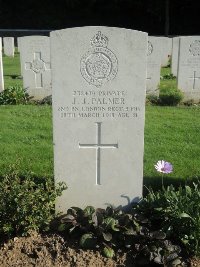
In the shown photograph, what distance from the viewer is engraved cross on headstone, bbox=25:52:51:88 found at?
30.5ft

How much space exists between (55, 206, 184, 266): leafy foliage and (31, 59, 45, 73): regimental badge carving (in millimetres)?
6136

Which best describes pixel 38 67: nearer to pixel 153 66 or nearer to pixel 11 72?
pixel 153 66

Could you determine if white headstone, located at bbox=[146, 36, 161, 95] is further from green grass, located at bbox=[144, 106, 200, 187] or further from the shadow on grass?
the shadow on grass

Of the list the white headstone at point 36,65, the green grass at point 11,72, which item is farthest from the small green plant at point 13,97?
the green grass at point 11,72

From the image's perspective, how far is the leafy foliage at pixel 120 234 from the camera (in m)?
3.28

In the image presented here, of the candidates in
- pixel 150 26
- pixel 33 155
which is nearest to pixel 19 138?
pixel 33 155

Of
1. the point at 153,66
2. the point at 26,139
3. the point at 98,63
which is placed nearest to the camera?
the point at 98,63

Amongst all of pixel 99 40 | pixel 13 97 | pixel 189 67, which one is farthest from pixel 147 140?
pixel 13 97

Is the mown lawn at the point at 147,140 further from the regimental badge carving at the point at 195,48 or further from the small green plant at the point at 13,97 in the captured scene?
the regimental badge carving at the point at 195,48

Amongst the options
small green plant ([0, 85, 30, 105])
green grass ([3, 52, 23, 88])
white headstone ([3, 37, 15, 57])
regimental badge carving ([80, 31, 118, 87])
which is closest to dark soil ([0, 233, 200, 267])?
regimental badge carving ([80, 31, 118, 87])

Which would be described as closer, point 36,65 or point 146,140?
point 146,140

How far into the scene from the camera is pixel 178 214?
3.41 meters

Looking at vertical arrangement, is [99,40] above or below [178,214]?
above

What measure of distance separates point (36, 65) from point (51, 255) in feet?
21.4
